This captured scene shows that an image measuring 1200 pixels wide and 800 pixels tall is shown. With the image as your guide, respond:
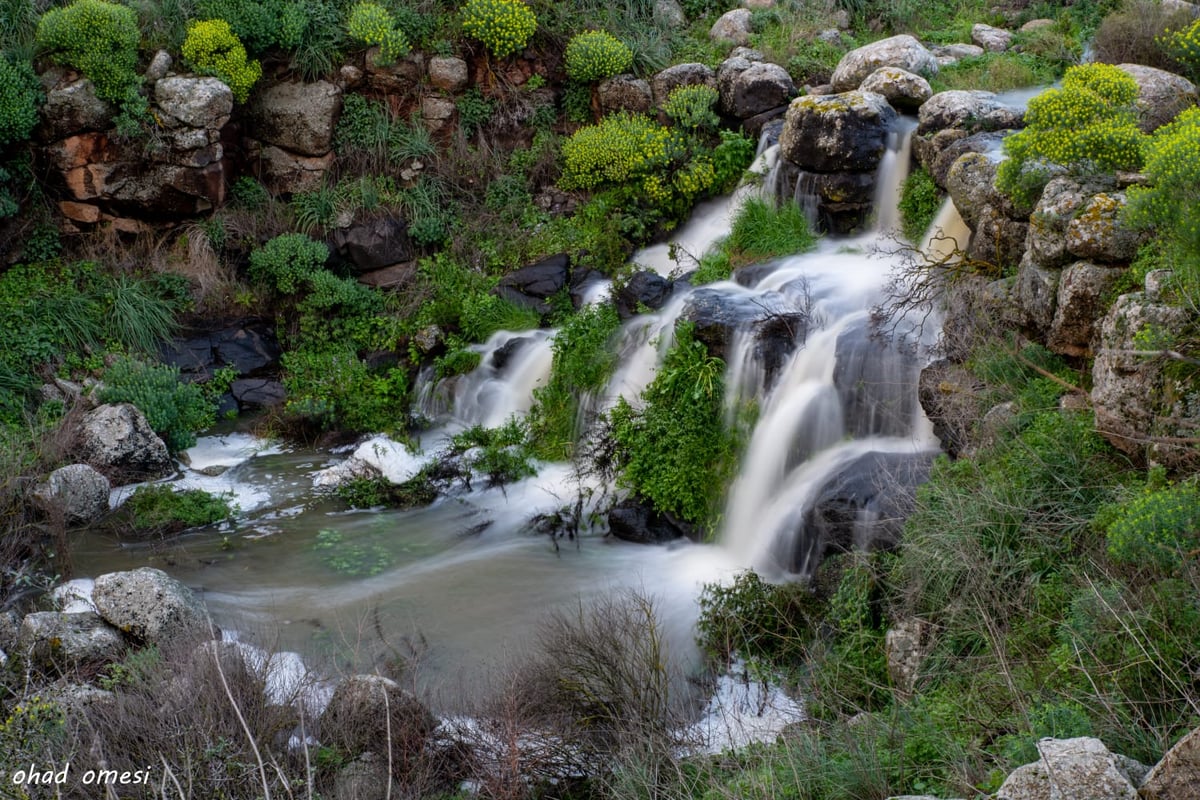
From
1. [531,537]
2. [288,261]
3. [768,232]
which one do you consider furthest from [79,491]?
[768,232]

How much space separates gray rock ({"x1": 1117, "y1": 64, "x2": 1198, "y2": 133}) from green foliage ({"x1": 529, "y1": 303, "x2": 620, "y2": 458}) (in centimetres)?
508

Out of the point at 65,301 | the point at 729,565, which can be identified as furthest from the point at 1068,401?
the point at 65,301

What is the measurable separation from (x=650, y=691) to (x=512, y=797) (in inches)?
38.0

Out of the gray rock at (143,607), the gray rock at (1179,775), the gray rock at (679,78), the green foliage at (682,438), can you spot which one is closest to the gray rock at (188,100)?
the gray rock at (679,78)

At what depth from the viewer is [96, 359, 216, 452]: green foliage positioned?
9273 millimetres

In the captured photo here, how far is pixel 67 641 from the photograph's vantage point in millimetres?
5465

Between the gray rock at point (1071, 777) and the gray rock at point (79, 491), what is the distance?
7155mm

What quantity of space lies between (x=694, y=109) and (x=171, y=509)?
24.2 ft

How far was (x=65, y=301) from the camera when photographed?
10.5 m

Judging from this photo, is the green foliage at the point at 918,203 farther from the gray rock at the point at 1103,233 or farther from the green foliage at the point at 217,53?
the green foliage at the point at 217,53

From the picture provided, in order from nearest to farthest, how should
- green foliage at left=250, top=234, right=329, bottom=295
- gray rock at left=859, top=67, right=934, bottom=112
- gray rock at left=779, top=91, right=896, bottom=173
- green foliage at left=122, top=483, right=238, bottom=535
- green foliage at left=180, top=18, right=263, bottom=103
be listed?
green foliage at left=122, top=483, right=238, bottom=535
gray rock at left=779, top=91, right=896, bottom=173
gray rock at left=859, top=67, right=934, bottom=112
green foliage at left=180, top=18, right=263, bottom=103
green foliage at left=250, top=234, right=329, bottom=295

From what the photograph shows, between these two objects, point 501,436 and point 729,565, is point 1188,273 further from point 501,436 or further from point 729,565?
point 501,436

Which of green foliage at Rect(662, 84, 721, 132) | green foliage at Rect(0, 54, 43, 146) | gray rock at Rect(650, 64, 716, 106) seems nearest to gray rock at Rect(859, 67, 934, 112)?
green foliage at Rect(662, 84, 721, 132)

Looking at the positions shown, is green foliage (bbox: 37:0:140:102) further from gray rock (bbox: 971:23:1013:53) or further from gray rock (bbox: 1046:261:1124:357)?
gray rock (bbox: 971:23:1013:53)
